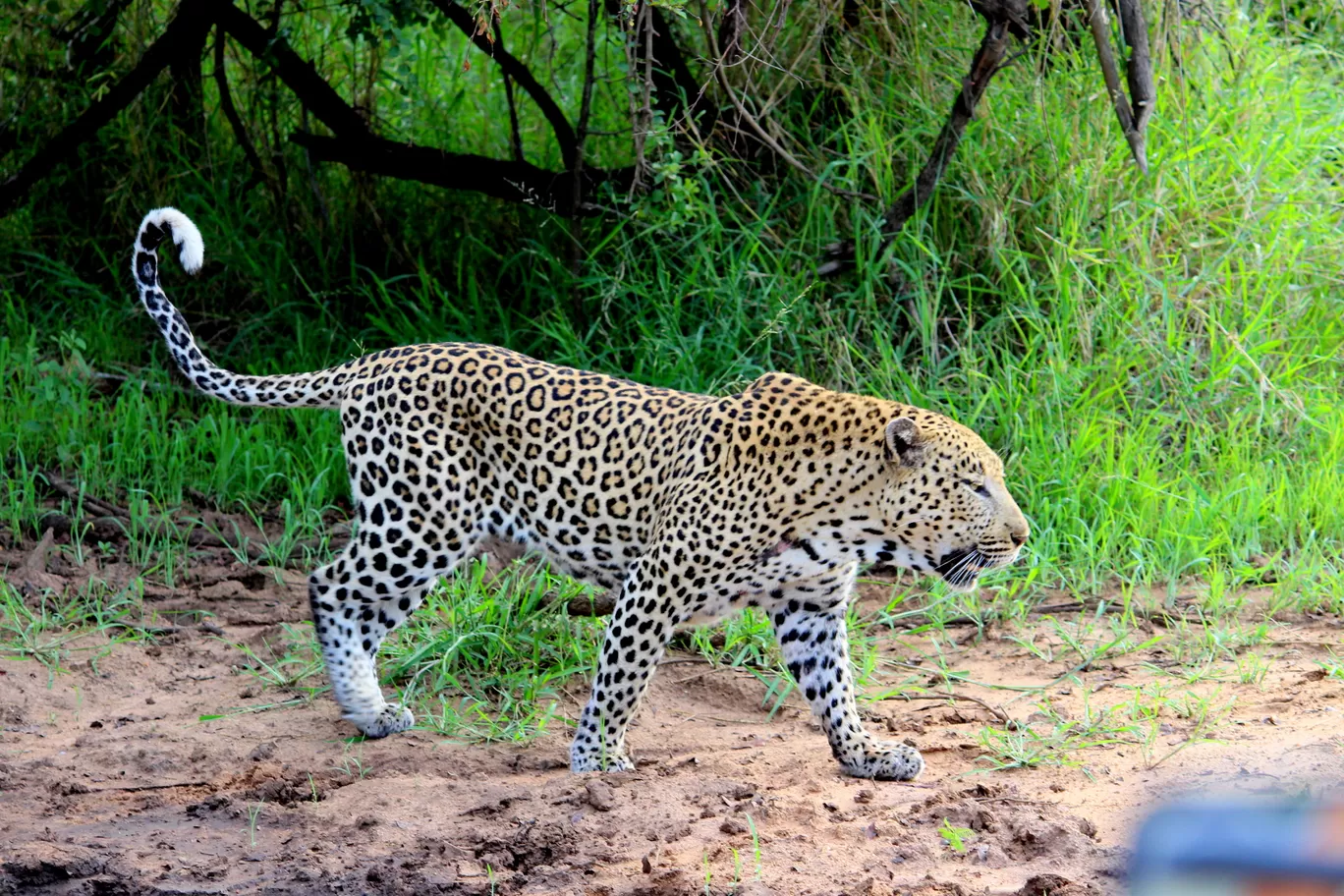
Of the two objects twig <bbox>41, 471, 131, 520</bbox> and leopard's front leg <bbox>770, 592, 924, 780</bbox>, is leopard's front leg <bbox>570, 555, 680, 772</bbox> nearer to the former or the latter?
leopard's front leg <bbox>770, 592, 924, 780</bbox>

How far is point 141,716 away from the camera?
531 centimetres

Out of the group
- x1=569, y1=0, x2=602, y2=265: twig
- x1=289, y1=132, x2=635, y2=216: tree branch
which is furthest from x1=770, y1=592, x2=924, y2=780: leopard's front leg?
x1=289, y1=132, x2=635, y2=216: tree branch

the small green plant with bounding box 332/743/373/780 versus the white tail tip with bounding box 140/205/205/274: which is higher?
the white tail tip with bounding box 140/205/205/274

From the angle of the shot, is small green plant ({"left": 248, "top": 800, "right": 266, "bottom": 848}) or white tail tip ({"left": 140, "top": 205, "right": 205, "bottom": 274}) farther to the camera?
white tail tip ({"left": 140, "top": 205, "right": 205, "bottom": 274})

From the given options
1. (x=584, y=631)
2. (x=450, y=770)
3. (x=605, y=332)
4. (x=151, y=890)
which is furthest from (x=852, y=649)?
(x=151, y=890)

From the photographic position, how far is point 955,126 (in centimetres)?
684

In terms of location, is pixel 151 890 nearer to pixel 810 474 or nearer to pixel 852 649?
pixel 810 474

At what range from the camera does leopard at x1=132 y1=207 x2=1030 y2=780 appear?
15.3ft

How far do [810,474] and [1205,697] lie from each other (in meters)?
1.53

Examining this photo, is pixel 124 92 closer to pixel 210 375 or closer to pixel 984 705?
pixel 210 375

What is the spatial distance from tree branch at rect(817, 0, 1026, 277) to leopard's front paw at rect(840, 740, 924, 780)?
9.68ft

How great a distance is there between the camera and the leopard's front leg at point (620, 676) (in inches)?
184

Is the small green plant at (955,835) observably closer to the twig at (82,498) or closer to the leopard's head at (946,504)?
the leopard's head at (946,504)

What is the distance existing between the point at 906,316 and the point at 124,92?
13.1 feet
